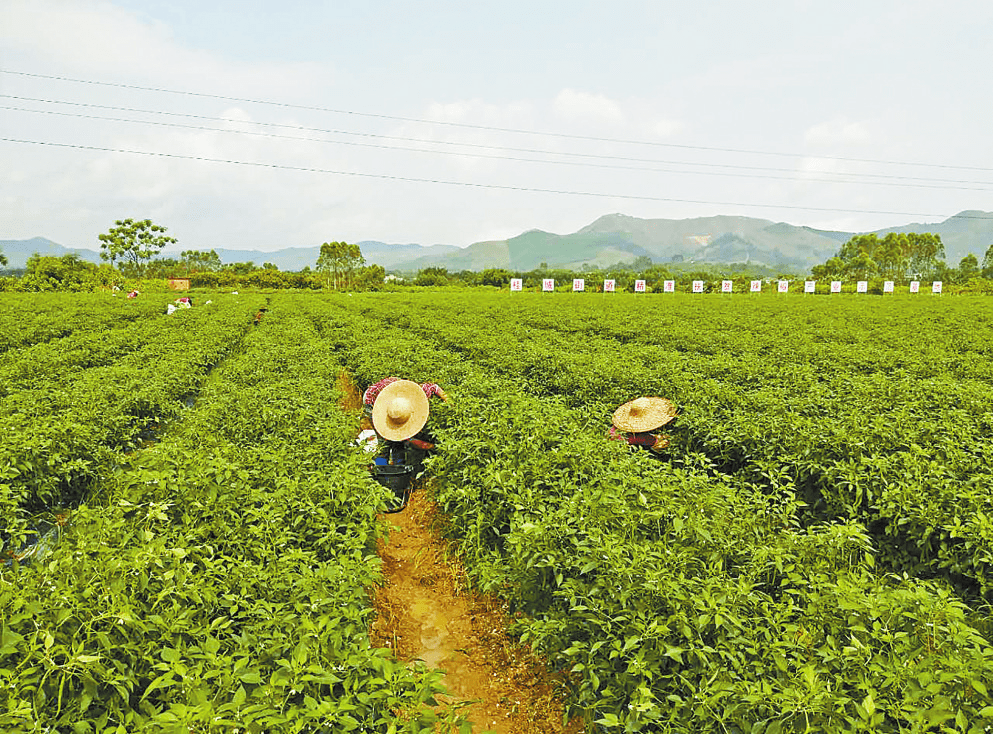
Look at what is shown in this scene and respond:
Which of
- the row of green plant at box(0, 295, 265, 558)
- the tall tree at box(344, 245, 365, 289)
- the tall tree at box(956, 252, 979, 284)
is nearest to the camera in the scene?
the row of green plant at box(0, 295, 265, 558)

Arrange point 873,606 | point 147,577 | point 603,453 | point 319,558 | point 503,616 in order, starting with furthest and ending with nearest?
point 603,453 → point 503,616 → point 319,558 → point 147,577 → point 873,606

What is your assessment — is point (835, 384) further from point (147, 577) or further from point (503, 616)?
point (147, 577)

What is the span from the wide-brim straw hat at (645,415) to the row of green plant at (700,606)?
2.22m

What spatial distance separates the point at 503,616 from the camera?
5.03 metres

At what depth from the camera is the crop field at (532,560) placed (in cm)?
244

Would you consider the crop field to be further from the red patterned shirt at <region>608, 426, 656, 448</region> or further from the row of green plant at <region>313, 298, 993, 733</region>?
the red patterned shirt at <region>608, 426, 656, 448</region>

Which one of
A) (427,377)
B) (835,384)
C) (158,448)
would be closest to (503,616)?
(158,448)

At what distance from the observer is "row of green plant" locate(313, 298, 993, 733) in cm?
245

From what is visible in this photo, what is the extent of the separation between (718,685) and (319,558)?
279cm

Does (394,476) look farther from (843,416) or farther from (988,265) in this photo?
(988,265)

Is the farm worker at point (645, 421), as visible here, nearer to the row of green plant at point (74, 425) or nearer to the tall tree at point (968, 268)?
the row of green plant at point (74, 425)

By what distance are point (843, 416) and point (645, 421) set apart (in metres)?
2.44

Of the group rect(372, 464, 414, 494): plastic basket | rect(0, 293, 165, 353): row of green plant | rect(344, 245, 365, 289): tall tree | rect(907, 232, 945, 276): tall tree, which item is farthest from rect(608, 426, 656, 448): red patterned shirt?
rect(907, 232, 945, 276): tall tree

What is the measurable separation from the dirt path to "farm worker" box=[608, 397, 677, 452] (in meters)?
3.19
